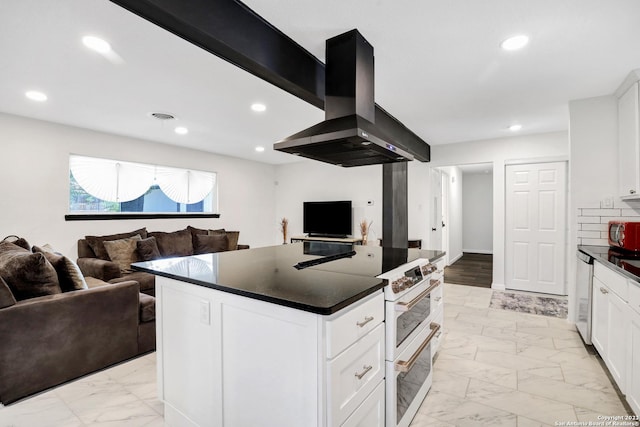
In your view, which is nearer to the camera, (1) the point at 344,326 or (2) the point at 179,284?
(1) the point at 344,326

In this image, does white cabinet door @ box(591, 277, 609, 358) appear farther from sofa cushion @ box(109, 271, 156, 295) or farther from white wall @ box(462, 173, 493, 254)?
white wall @ box(462, 173, 493, 254)

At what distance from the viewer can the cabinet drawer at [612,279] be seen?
1912 millimetres

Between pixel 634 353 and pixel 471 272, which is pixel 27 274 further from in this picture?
pixel 471 272

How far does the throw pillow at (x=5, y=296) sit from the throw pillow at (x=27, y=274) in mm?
99

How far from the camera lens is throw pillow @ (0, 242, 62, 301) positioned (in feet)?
6.97

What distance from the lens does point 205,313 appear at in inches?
62.3

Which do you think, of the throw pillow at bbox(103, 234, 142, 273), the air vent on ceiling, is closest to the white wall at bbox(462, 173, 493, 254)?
the air vent on ceiling

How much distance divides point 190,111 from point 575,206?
14.1 ft

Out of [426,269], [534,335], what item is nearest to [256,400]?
[426,269]

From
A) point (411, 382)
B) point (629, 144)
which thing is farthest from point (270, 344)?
point (629, 144)

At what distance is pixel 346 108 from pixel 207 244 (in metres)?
4.14

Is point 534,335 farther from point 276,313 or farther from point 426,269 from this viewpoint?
point 276,313

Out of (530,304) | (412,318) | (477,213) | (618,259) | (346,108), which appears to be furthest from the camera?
(477,213)

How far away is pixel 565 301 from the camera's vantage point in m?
4.21
